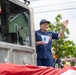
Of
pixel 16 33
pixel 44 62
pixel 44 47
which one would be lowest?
pixel 44 62

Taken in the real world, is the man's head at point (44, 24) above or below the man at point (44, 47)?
above

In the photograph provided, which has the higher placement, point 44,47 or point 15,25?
point 15,25

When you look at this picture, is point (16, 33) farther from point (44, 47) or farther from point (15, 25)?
point (44, 47)

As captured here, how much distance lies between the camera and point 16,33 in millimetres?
5234

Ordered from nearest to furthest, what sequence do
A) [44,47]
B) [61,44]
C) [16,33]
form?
[16,33] → [44,47] → [61,44]

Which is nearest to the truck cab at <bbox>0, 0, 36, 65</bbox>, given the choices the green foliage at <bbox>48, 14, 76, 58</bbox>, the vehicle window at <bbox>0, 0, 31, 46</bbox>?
the vehicle window at <bbox>0, 0, 31, 46</bbox>

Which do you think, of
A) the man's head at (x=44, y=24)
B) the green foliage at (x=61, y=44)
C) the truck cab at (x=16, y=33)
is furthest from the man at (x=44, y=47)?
the green foliage at (x=61, y=44)

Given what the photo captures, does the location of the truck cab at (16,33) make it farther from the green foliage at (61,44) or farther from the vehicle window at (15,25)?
the green foliage at (61,44)

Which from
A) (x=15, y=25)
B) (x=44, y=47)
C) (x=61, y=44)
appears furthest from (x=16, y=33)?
(x=61, y=44)

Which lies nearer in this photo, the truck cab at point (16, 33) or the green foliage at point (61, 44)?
the truck cab at point (16, 33)

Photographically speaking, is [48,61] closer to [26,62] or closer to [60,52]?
[26,62]

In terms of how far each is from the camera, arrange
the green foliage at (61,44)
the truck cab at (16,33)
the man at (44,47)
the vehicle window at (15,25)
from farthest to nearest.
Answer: the green foliage at (61,44) → the man at (44,47) → the vehicle window at (15,25) → the truck cab at (16,33)

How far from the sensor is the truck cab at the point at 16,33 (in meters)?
4.82

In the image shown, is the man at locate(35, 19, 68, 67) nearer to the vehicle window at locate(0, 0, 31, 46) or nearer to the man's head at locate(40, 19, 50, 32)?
the man's head at locate(40, 19, 50, 32)
